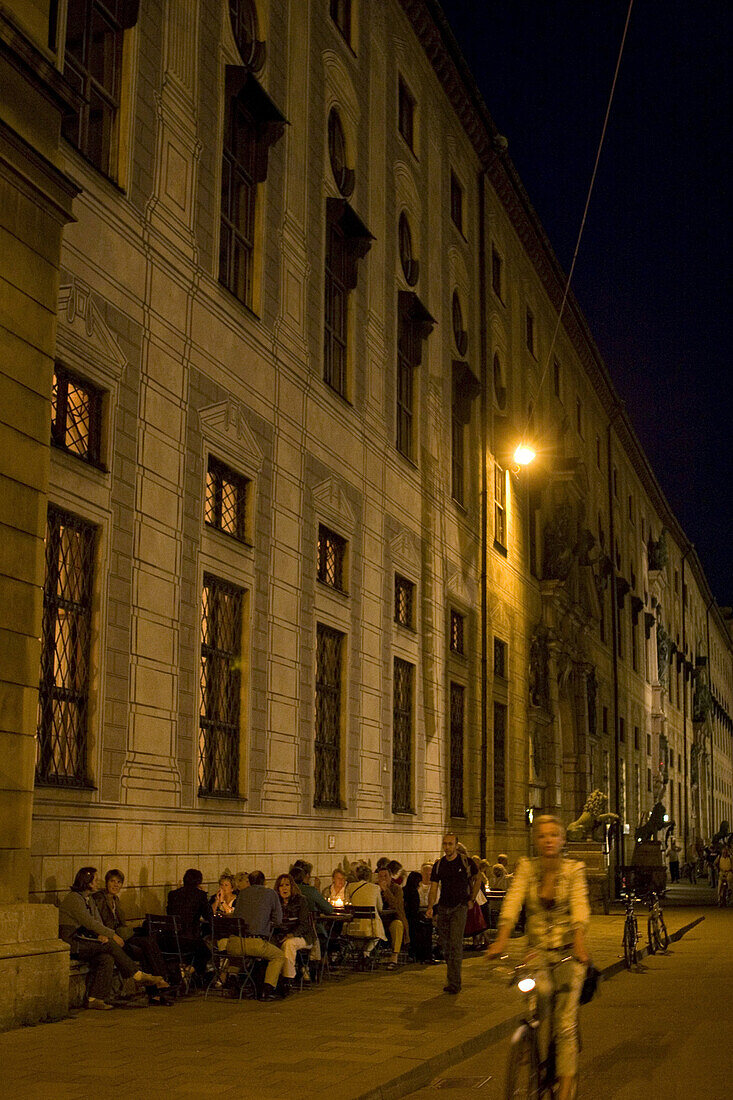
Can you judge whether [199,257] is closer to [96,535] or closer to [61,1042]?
[96,535]

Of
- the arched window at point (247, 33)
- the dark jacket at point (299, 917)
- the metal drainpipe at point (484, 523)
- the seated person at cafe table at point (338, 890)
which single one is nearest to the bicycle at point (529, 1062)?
the dark jacket at point (299, 917)

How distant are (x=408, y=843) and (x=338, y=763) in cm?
410

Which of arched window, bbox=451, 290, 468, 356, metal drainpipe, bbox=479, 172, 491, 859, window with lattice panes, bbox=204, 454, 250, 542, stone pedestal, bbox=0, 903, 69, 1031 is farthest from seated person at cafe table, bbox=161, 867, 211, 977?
arched window, bbox=451, 290, 468, 356

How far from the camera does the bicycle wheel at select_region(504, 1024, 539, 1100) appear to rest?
832 centimetres

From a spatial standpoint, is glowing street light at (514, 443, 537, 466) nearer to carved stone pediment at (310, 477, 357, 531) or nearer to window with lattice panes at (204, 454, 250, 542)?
carved stone pediment at (310, 477, 357, 531)

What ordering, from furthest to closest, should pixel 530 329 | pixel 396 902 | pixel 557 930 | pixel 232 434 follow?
1. pixel 530 329
2. pixel 396 902
3. pixel 232 434
4. pixel 557 930

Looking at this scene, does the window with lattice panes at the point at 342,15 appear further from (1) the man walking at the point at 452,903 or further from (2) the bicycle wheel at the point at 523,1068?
(2) the bicycle wheel at the point at 523,1068

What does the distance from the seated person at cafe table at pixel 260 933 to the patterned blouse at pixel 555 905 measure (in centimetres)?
697

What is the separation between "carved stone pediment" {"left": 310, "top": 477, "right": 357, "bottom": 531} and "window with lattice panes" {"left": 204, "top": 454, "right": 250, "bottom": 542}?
2502 millimetres

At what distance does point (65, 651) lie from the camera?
1519cm

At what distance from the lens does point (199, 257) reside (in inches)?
747

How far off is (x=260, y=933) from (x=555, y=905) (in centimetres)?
742

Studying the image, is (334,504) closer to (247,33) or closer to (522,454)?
(247,33)

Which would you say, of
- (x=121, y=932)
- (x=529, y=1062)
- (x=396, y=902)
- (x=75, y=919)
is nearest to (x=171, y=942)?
(x=121, y=932)
